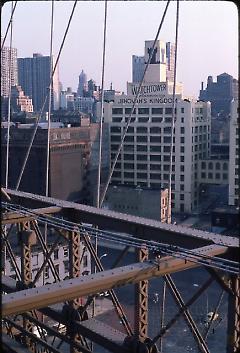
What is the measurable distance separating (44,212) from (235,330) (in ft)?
3.80

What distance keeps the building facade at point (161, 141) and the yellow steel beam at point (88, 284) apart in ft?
55.6

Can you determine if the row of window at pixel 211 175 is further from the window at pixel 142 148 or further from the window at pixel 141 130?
the window at pixel 141 130

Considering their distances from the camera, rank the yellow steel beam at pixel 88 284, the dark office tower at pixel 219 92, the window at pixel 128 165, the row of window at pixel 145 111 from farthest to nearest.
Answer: the dark office tower at pixel 219 92 → the window at pixel 128 165 → the row of window at pixel 145 111 → the yellow steel beam at pixel 88 284

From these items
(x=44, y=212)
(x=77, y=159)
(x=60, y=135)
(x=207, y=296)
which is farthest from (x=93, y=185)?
(x=44, y=212)

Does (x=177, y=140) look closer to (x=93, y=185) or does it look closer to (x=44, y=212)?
(x=93, y=185)

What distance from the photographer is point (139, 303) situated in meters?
1.94

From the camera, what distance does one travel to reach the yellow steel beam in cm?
148

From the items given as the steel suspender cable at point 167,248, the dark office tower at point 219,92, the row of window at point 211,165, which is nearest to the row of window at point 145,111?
the row of window at point 211,165

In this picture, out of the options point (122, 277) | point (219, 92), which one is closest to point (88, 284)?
point (122, 277)

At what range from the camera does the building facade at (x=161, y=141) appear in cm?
1908

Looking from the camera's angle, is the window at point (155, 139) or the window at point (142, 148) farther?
the window at point (142, 148)

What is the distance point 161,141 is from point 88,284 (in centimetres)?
1806

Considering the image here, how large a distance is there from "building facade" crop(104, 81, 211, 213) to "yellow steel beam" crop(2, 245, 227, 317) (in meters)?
16.9

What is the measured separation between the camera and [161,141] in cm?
1948
